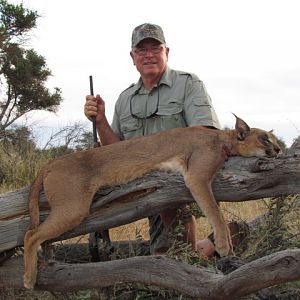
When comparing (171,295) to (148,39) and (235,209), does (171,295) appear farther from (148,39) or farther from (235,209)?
(235,209)

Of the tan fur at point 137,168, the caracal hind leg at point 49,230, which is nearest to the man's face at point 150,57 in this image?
the tan fur at point 137,168

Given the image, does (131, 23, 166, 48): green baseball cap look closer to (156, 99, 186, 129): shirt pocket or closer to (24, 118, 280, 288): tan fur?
(156, 99, 186, 129): shirt pocket

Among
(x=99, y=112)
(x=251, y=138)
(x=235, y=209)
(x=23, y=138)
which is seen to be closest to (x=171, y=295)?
(x=251, y=138)

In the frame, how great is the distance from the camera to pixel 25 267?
4.18m

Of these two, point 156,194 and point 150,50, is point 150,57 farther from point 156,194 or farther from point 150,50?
point 156,194

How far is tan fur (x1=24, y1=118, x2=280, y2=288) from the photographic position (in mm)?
4117

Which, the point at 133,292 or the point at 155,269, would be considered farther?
the point at 133,292

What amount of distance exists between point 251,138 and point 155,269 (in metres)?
1.23

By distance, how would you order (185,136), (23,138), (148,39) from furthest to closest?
(23,138)
(148,39)
(185,136)

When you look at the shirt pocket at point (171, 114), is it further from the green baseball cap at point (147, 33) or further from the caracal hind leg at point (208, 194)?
the caracal hind leg at point (208, 194)

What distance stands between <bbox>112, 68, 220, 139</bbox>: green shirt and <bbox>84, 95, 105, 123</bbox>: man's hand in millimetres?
359

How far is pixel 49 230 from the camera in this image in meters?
4.10

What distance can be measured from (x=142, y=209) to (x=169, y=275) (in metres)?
0.55

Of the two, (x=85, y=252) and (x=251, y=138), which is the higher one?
(x=251, y=138)
